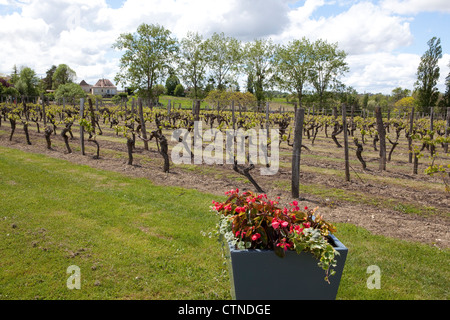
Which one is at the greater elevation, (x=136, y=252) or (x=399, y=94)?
(x=399, y=94)

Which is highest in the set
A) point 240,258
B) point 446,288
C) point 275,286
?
point 240,258

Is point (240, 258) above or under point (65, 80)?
under

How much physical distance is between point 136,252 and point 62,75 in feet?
312

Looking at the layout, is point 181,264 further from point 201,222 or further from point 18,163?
point 18,163

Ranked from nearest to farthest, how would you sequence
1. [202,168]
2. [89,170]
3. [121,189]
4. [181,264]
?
1. [181,264]
2. [121,189]
3. [89,170]
4. [202,168]

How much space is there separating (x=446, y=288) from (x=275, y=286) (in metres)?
2.45

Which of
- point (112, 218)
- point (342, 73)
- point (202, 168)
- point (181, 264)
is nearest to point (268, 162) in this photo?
point (202, 168)

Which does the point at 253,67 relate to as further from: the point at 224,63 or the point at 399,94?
the point at 399,94

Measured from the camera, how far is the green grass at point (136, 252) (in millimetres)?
3516

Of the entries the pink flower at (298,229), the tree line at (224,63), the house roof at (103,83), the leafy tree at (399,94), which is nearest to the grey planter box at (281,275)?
the pink flower at (298,229)

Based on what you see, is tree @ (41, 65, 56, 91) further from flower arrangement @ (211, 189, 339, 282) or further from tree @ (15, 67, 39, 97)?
flower arrangement @ (211, 189, 339, 282)

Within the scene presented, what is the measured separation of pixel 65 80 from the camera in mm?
86250

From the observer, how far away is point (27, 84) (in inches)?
2527

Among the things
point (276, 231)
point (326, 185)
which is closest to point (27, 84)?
point (326, 185)
